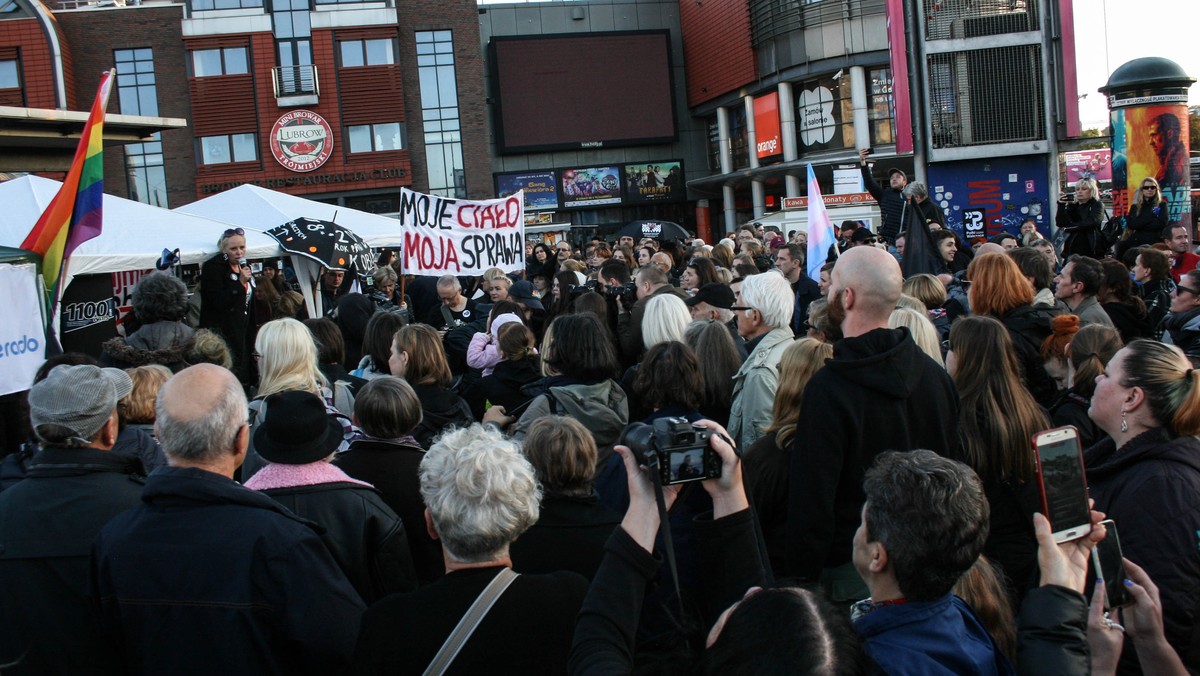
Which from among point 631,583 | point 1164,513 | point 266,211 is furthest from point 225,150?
point 631,583

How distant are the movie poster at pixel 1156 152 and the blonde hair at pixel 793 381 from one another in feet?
54.7

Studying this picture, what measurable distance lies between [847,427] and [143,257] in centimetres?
942

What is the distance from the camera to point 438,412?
543 cm

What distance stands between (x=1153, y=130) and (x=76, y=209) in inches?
711

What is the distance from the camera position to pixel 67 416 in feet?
10.5

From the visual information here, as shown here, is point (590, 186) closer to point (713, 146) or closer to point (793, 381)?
point (713, 146)

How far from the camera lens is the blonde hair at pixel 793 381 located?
3.71 metres

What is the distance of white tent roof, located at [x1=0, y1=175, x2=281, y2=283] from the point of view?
9016mm

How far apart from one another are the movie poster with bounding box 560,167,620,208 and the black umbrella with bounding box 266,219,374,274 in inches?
1400

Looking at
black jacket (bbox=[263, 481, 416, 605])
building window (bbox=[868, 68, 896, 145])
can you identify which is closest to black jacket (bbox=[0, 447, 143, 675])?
black jacket (bbox=[263, 481, 416, 605])

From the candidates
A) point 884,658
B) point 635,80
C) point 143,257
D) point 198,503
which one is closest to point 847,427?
point 884,658

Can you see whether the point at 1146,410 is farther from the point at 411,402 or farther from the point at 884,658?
the point at 411,402

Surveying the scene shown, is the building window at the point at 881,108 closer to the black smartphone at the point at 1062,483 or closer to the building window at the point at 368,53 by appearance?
the building window at the point at 368,53

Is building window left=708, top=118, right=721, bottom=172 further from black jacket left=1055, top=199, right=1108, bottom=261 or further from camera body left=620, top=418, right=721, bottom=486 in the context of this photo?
camera body left=620, top=418, right=721, bottom=486
